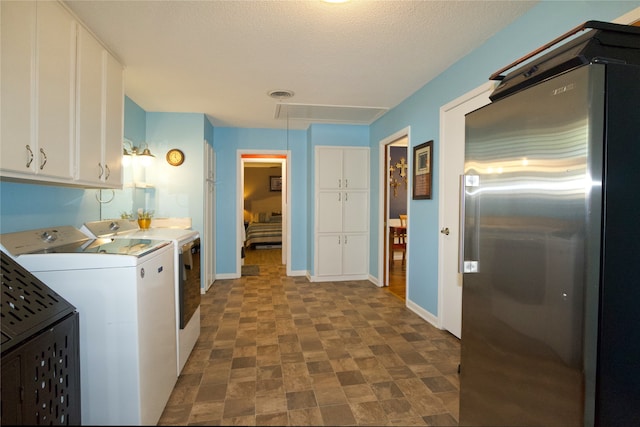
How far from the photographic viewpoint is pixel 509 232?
1.07 m

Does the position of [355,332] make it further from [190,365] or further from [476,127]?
[476,127]

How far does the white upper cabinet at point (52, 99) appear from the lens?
3.97 ft

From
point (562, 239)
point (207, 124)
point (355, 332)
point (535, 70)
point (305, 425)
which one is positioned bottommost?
point (355, 332)

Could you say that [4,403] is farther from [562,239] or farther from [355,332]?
[355,332]

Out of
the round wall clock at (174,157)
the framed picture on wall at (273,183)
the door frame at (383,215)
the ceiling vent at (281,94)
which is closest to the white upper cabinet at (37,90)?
the ceiling vent at (281,94)

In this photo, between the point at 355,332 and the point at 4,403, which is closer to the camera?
the point at 4,403

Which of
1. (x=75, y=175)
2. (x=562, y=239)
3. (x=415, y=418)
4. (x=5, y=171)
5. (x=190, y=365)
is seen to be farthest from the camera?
(x=190, y=365)

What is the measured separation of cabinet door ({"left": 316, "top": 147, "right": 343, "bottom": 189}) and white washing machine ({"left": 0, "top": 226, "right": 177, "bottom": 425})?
279 centimetres

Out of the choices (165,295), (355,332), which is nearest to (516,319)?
(165,295)

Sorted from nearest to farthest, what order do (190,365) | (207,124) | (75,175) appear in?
(75,175) → (190,365) → (207,124)

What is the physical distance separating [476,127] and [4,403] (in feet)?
5.08

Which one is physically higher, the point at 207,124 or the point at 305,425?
the point at 207,124

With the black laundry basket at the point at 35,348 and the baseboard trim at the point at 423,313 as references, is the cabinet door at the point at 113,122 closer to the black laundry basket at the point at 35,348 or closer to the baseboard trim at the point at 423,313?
the black laundry basket at the point at 35,348

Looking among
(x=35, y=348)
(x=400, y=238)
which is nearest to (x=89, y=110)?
(x=35, y=348)
